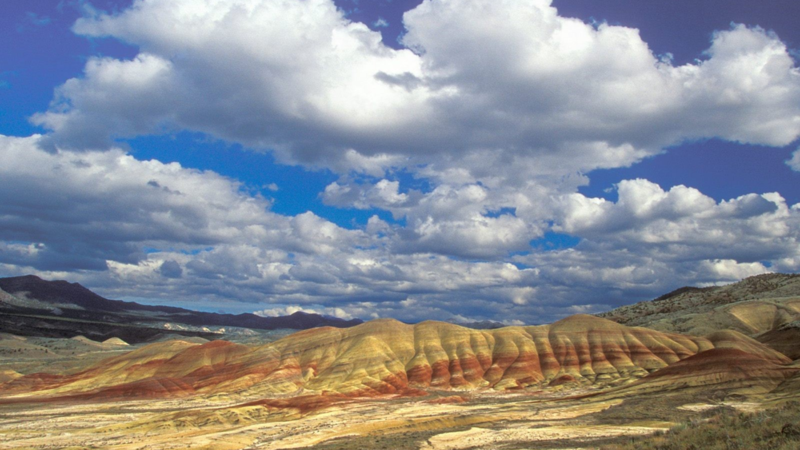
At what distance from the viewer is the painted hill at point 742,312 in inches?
4094

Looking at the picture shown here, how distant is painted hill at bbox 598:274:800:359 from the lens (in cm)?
10400

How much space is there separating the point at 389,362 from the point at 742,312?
278ft

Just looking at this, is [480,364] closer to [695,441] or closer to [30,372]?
[695,441]

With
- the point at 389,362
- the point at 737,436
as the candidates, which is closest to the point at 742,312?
the point at 389,362

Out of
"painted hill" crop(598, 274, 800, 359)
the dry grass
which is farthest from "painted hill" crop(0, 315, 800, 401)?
the dry grass

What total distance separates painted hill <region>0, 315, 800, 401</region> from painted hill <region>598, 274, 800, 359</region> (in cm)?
935

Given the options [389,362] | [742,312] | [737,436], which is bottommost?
[389,362]

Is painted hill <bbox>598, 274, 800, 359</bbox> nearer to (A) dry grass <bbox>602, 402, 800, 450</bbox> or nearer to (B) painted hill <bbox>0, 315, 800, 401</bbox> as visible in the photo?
(B) painted hill <bbox>0, 315, 800, 401</bbox>

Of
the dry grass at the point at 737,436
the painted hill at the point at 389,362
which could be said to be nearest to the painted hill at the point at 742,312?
the painted hill at the point at 389,362

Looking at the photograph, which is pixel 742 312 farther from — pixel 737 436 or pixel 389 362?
pixel 737 436

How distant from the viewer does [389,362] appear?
113 meters

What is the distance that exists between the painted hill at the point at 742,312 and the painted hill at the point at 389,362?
9.35m

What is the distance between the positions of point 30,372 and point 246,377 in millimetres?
55404

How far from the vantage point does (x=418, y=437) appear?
154 ft
